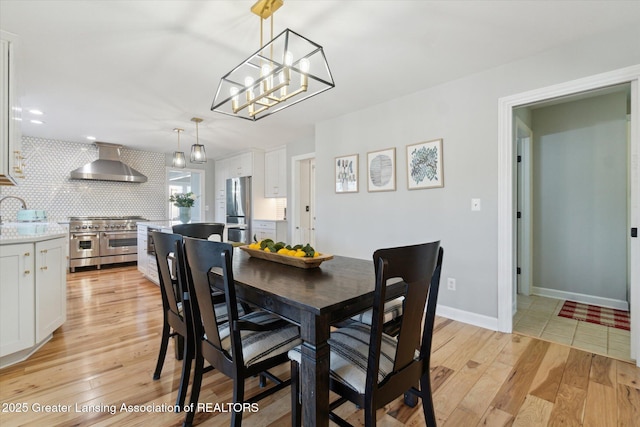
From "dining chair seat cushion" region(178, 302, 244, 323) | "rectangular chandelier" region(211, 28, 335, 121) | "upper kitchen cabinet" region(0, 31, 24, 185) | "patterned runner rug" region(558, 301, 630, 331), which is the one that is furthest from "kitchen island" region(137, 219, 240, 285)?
"patterned runner rug" region(558, 301, 630, 331)

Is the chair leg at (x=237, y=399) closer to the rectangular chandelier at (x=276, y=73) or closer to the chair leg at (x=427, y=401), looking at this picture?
the chair leg at (x=427, y=401)

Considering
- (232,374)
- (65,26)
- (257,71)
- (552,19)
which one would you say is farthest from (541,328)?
(65,26)

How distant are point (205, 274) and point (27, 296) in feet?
6.19

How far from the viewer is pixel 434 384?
184cm

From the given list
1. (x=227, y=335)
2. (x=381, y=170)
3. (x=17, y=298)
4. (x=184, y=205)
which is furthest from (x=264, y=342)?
(x=184, y=205)

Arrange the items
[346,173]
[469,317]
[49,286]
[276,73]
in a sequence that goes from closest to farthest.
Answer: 1. [276,73]
2. [49,286]
3. [469,317]
4. [346,173]

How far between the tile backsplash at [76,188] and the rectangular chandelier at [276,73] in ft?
11.8

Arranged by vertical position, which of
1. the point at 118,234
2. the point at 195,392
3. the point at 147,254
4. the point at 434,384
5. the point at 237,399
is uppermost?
the point at 118,234

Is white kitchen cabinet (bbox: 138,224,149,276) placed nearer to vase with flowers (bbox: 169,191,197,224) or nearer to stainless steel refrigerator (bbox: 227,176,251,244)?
vase with flowers (bbox: 169,191,197,224)

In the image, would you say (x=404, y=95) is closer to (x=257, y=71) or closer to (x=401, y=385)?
(x=257, y=71)

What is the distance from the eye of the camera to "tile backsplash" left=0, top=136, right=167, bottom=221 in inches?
200

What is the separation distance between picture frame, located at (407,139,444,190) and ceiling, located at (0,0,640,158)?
1.99ft

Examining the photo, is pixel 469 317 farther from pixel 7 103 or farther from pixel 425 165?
pixel 7 103

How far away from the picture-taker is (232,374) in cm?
128
